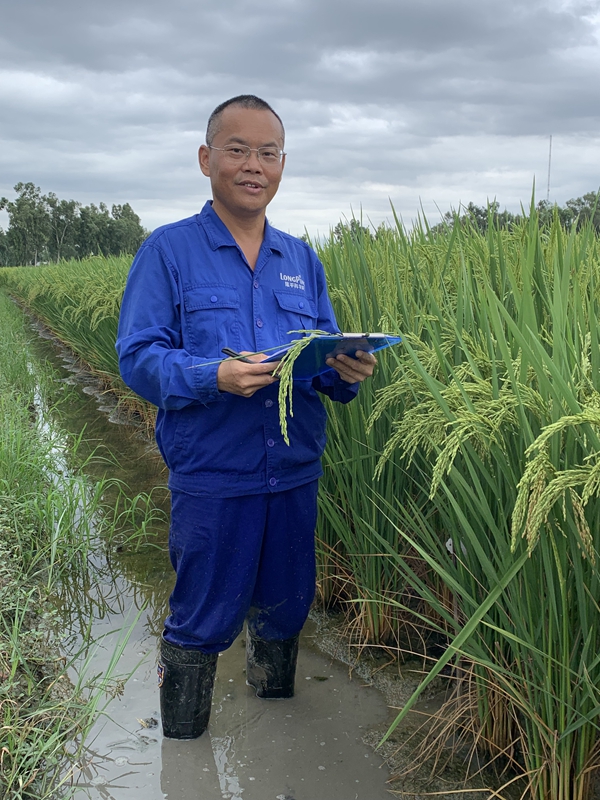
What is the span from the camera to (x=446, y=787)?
196 centimetres

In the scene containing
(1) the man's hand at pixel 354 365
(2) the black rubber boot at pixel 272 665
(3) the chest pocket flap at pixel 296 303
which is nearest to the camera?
(1) the man's hand at pixel 354 365

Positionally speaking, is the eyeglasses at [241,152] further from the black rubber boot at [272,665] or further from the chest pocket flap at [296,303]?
the black rubber boot at [272,665]

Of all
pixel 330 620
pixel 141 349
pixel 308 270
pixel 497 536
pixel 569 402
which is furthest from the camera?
pixel 330 620

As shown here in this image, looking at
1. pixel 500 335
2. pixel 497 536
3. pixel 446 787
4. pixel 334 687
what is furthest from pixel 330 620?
pixel 500 335

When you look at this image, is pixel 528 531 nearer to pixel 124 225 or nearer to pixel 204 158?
pixel 204 158

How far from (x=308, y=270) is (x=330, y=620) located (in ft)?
4.95

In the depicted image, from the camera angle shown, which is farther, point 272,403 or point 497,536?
point 272,403

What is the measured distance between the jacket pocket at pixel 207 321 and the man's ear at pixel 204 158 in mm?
407

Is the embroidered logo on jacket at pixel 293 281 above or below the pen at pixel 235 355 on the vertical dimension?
above

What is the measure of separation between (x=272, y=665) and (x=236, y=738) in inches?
10.1

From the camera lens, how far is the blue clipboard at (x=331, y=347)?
1.62 meters

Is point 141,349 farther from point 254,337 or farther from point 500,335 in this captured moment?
point 500,335

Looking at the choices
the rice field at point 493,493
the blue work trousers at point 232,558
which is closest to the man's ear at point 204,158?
the rice field at point 493,493

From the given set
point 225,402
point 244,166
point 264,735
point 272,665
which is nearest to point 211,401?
point 225,402
